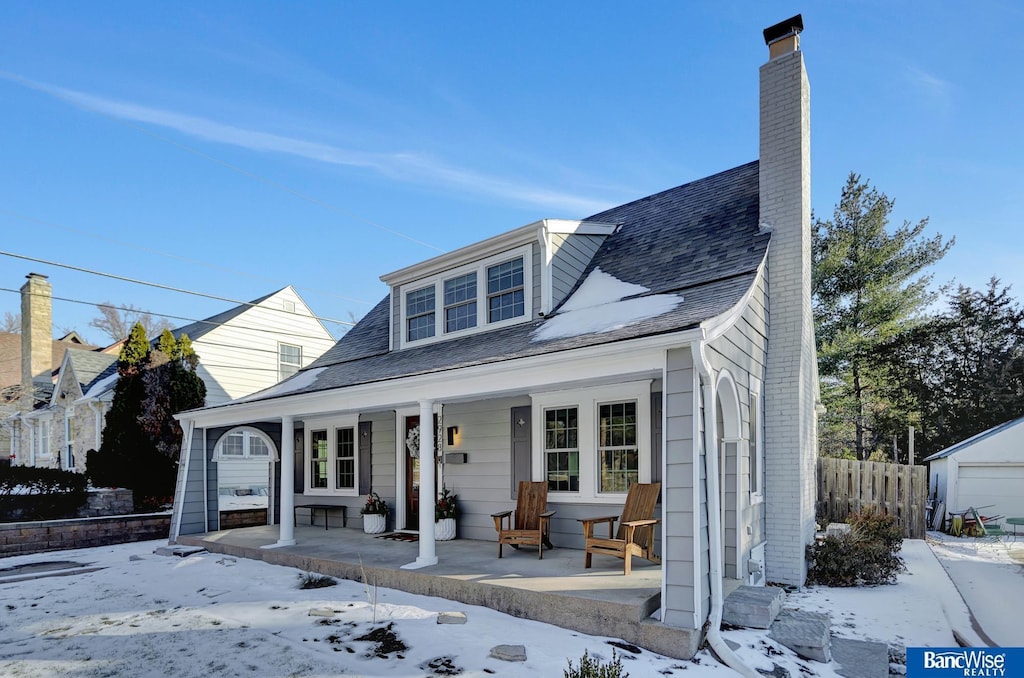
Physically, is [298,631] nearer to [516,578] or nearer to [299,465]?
[516,578]

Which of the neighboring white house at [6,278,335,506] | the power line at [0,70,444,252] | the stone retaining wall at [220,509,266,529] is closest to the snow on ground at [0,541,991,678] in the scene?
the stone retaining wall at [220,509,266,529]

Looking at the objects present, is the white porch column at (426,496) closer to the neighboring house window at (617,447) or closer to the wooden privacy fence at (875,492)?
the neighboring house window at (617,447)

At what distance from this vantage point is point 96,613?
6.29 m

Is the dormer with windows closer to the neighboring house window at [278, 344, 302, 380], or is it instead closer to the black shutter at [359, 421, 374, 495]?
the black shutter at [359, 421, 374, 495]

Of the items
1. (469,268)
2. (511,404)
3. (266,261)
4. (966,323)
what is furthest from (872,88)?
(266,261)

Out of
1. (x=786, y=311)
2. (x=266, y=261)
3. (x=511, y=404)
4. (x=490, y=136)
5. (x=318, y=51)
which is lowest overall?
(x=511, y=404)

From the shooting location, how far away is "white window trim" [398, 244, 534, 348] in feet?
29.6

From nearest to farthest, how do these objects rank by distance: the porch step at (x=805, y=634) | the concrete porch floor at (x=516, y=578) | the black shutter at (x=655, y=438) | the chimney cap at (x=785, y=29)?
the porch step at (x=805, y=634) → the concrete porch floor at (x=516, y=578) → the black shutter at (x=655, y=438) → the chimney cap at (x=785, y=29)

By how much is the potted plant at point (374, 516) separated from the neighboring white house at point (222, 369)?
7.31 meters

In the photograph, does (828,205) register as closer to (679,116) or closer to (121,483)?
(679,116)

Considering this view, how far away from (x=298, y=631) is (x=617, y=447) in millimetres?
4365

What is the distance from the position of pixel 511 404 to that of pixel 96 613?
559 cm

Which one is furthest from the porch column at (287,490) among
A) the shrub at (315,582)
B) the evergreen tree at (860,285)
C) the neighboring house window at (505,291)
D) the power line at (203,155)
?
the evergreen tree at (860,285)
